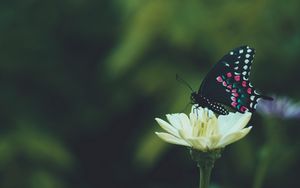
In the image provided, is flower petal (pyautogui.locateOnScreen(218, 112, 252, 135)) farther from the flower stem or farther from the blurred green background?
the blurred green background

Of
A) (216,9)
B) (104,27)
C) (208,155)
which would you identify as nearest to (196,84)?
(216,9)

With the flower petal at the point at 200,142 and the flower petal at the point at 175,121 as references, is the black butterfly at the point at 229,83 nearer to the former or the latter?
the flower petal at the point at 175,121

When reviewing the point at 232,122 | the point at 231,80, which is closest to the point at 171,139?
the point at 232,122

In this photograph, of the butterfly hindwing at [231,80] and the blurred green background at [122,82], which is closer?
the butterfly hindwing at [231,80]

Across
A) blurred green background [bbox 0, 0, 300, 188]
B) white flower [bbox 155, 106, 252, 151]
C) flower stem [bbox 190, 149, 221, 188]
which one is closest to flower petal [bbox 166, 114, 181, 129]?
white flower [bbox 155, 106, 252, 151]

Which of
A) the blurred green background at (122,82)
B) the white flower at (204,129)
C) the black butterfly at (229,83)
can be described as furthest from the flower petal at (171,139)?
the blurred green background at (122,82)

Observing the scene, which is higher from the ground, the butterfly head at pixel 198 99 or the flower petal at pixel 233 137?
the butterfly head at pixel 198 99

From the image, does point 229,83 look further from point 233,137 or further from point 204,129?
point 233,137
